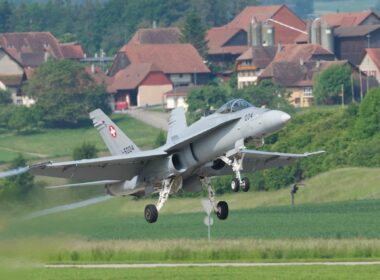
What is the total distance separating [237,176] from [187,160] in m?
3.54

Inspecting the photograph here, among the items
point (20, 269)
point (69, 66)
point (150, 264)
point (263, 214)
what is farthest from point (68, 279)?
point (69, 66)

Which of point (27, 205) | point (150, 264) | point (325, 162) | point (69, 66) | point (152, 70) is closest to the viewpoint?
point (27, 205)

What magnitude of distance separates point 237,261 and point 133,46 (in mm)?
128841

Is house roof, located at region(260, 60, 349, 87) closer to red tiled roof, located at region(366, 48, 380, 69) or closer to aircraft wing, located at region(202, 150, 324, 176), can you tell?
red tiled roof, located at region(366, 48, 380, 69)

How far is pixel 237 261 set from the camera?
185ft

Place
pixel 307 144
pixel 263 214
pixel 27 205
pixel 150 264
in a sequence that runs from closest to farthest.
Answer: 1. pixel 27 205
2. pixel 150 264
3. pixel 263 214
4. pixel 307 144

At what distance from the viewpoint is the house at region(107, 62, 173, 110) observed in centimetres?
16100

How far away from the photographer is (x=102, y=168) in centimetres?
5250

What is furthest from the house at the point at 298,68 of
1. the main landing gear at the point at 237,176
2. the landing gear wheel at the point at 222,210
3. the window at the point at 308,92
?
the main landing gear at the point at 237,176

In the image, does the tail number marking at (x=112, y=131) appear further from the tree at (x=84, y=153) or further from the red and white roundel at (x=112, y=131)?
the tree at (x=84, y=153)

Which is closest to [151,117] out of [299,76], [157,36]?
[299,76]

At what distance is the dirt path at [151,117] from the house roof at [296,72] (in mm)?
16361

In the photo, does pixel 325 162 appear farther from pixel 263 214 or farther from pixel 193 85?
pixel 193 85

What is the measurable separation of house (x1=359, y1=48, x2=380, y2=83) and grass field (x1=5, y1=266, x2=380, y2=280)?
11391 centimetres
